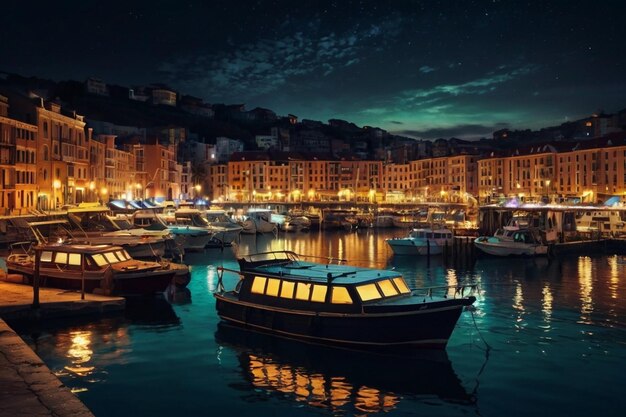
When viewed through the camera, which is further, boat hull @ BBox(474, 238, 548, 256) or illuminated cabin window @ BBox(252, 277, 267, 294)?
boat hull @ BBox(474, 238, 548, 256)

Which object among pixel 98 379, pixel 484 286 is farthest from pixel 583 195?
pixel 98 379

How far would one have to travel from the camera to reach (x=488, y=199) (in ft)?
494

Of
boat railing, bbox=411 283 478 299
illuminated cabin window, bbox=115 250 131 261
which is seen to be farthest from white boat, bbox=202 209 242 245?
boat railing, bbox=411 283 478 299

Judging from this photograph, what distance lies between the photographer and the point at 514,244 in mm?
61250

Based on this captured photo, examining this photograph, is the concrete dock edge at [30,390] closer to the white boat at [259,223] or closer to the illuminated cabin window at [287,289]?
the illuminated cabin window at [287,289]

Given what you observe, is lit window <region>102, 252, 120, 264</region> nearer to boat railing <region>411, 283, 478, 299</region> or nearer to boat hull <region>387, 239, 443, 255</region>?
boat railing <region>411, 283, 478, 299</region>

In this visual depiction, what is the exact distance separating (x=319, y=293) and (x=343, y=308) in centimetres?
135

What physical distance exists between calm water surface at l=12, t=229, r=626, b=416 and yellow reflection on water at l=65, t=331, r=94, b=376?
0.13ft

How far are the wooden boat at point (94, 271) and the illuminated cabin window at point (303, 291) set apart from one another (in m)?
12.1

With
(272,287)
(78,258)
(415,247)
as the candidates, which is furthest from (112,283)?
(415,247)

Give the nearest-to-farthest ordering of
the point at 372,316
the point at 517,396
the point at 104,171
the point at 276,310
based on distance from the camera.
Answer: the point at 517,396
the point at 372,316
the point at 276,310
the point at 104,171

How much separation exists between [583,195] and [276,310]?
11638 centimetres

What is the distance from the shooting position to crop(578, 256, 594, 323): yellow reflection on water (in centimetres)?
3228

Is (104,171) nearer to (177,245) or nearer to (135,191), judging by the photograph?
(135,191)
